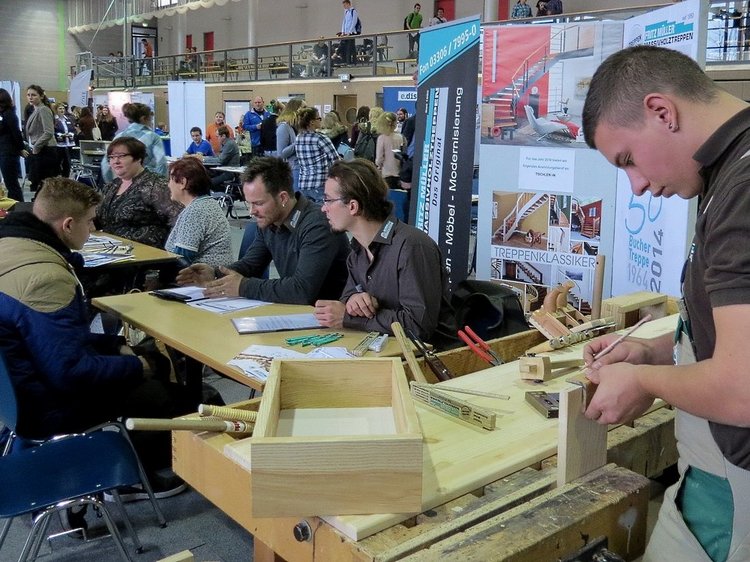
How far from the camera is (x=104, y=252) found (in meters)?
4.09

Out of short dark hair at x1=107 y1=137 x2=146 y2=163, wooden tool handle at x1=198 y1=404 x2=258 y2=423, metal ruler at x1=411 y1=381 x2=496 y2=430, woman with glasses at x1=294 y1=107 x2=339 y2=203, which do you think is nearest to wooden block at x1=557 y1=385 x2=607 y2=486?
metal ruler at x1=411 y1=381 x2=496 y2=430

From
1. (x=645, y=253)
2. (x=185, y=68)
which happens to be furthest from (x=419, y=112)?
(x=185, y=68)

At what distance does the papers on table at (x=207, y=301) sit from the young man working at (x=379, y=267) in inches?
17.9

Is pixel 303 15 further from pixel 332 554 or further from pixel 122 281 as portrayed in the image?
pixel 332 554

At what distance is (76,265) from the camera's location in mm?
3395

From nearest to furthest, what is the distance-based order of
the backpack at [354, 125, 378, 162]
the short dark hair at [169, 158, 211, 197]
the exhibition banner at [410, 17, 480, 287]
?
the short dark hair at [169, 158, 211, 197] → the exhibition banner at [410, 17, 480, 287] → the backpack at [354, 125, 378, 162]

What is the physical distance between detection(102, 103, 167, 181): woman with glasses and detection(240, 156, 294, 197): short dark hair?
3183 millimetres

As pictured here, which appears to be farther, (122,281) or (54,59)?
(54,59)

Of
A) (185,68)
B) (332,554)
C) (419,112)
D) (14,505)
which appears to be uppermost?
(185,68)

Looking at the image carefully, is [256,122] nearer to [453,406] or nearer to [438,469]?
[453,406]

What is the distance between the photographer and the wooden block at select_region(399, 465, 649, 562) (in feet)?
3.19

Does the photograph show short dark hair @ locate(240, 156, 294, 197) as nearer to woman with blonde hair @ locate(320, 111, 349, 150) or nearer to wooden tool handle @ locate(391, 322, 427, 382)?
wooden tool handle @ locate(391, 322, 427, 382)

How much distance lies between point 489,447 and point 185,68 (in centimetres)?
2005

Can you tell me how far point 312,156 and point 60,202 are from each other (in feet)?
15.3
